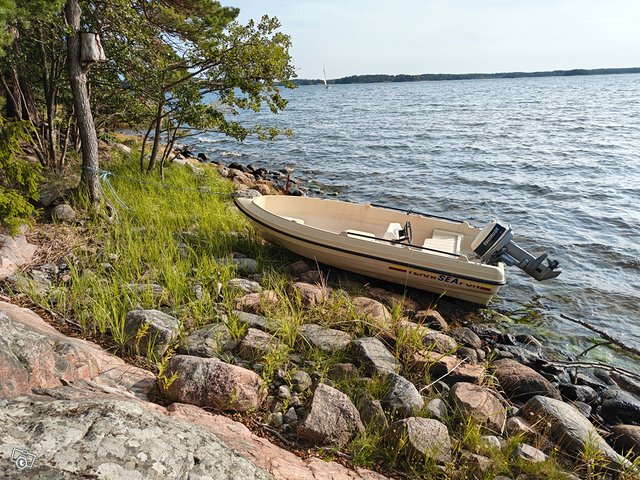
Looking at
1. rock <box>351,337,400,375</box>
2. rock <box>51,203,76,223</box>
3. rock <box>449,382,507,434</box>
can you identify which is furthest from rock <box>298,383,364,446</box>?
rock <box>51,203,76,223</box>

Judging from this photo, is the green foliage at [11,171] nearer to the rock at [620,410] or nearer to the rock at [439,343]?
the rock at [439,343]

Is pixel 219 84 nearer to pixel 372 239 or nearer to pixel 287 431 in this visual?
pixel 372 239

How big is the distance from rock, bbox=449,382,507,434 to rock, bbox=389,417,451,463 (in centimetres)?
53

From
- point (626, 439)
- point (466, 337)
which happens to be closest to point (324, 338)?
point (466, 337)

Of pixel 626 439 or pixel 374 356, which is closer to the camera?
pixel 626 439

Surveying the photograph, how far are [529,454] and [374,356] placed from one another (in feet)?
4.91

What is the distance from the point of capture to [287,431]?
3.21 metres

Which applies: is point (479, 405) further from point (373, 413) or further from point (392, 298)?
point (392, 298)

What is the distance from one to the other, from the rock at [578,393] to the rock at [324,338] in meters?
2.77

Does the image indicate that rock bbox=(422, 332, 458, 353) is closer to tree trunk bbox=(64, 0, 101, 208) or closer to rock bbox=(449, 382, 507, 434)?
rock bbox=(449, 382, 507, 434)

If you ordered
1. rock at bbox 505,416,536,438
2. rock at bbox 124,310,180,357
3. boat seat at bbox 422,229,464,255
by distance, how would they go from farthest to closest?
boat seat at bbox 422,229,464,255 → rock at bbox 124,310,180,357 → rock at bbox 505,416,536,438

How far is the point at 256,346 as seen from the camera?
157 inches

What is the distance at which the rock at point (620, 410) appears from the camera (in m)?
4.58

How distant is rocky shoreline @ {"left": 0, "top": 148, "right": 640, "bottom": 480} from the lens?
6.31 ft
